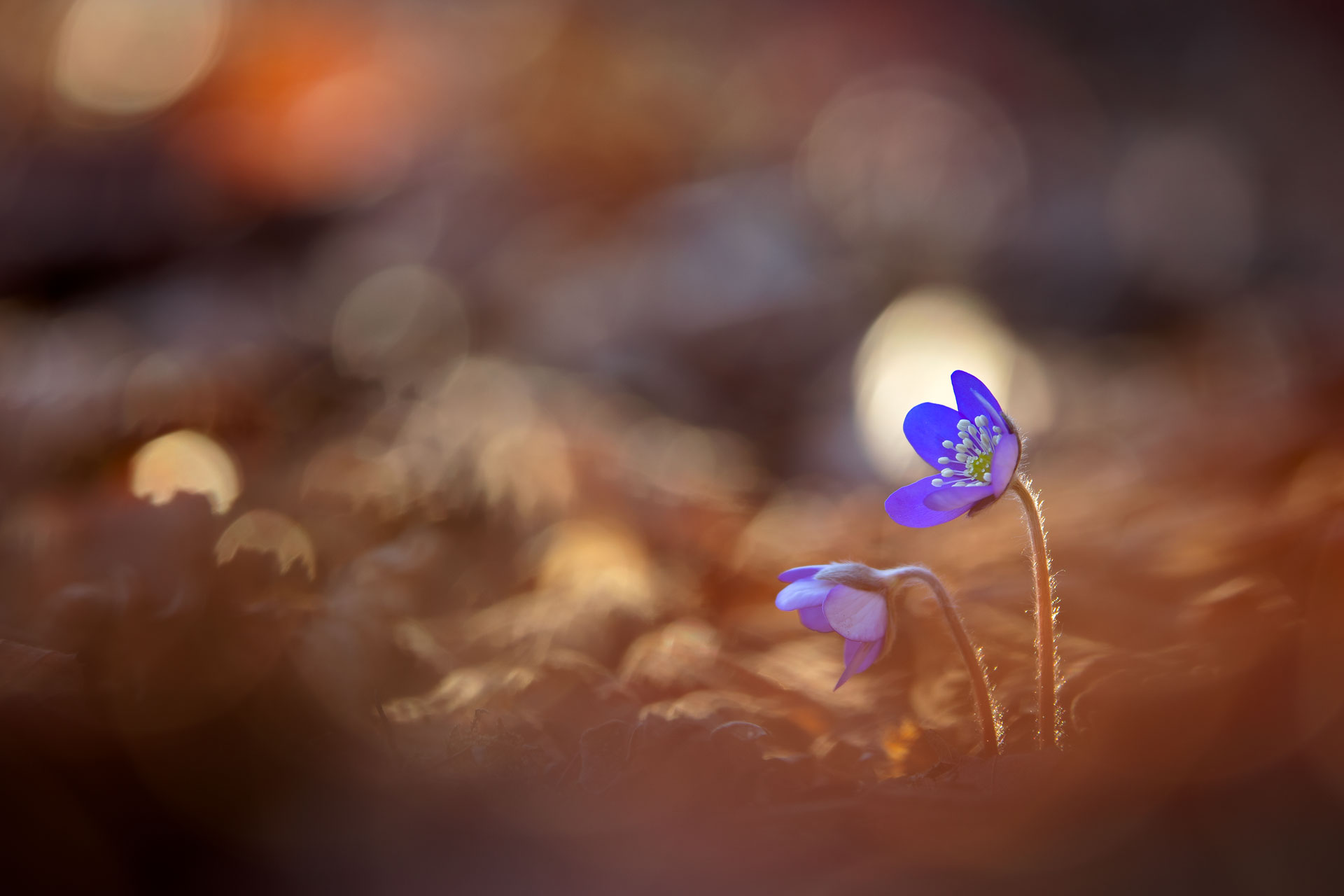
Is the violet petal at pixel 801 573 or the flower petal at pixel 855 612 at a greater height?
the violet petal at pixel 801 573

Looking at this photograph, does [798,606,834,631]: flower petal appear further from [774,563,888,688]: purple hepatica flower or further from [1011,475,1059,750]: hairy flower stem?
[1011,475,1059,750]: hairy flower stem

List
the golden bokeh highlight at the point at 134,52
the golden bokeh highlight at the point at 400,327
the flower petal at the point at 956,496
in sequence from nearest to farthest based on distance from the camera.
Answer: the flower petal at the point at 956,496 < the golden bokeh highlight at the point at 400,327 < the golden bokeh highlight at the point at 134,52

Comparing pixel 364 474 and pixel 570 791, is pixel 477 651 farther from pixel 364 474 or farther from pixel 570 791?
pixel 364 474

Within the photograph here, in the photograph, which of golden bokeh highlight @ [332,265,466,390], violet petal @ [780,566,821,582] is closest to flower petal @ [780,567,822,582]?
violet petal @ [780,566,821,582]

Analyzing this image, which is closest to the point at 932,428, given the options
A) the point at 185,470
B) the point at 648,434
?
the point at 185,470

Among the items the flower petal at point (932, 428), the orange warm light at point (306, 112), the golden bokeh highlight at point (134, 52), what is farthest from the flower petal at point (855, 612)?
the golden bokeh highlight at point (134, 52)

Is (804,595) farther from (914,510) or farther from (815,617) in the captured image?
(914,510)

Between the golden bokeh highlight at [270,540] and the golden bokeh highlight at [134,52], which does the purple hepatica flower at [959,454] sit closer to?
the golden bokeh highlight at [270,540]
